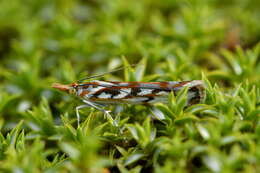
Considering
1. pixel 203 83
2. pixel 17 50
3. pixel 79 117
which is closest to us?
pixel 203 83

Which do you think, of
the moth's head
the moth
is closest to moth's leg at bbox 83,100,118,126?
the moth

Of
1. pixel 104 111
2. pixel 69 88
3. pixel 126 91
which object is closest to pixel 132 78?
pixel 126 91

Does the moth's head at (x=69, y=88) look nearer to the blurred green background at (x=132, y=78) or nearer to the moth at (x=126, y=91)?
the moth at (x=126, y=91)

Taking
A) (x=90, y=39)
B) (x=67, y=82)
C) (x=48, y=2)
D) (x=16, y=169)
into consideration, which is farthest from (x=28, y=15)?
(x=16, y=169)

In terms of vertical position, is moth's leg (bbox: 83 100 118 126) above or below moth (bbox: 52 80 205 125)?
below

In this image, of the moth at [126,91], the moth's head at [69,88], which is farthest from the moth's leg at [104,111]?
the moth's head at [69,88]

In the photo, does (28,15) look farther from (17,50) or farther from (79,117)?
(79,117)

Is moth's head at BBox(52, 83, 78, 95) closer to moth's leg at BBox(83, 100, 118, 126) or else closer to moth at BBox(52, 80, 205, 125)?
moth at BBox(52, 80, 205, 125)
